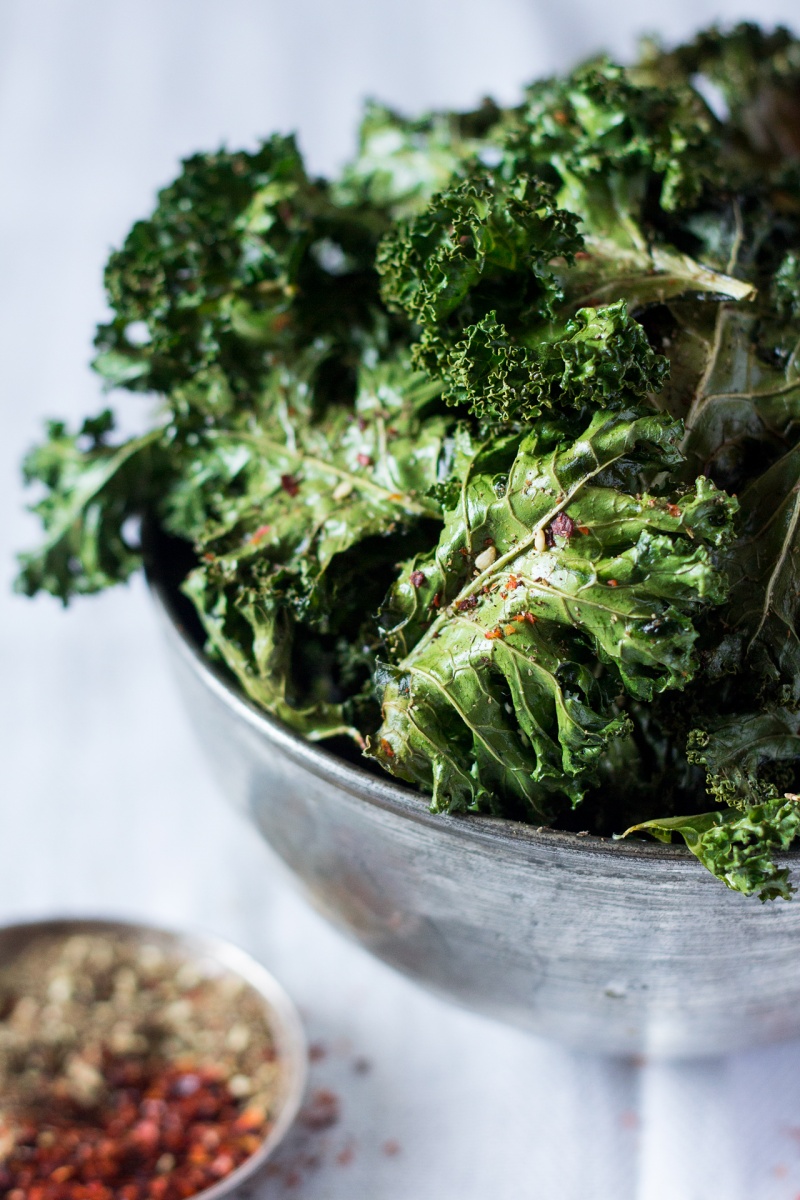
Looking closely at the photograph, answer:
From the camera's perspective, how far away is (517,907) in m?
1.93

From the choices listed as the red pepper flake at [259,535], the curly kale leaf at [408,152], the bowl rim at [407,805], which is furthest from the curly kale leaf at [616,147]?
the bowl rim at [407,805]

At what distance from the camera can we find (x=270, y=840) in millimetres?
2391

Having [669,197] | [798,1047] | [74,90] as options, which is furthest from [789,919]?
[74,90]

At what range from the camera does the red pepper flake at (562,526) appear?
5.76ft

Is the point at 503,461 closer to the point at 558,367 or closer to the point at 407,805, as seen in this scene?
the point at 558,367

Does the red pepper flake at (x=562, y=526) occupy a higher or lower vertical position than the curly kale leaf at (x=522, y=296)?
lower

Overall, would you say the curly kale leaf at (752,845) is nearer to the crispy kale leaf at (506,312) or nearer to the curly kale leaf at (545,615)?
the curly kale leaf at (545,615)

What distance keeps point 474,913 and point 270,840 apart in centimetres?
55

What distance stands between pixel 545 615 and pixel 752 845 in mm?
422

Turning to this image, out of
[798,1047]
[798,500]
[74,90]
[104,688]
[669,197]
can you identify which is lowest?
[798,1047]

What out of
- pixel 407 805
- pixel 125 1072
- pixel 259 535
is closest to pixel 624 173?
pixel 259 535

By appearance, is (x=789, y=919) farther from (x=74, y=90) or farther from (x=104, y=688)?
(x=74, y=90)

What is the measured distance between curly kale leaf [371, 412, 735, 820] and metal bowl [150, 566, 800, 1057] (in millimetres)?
99

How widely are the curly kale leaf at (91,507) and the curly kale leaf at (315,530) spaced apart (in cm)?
36
